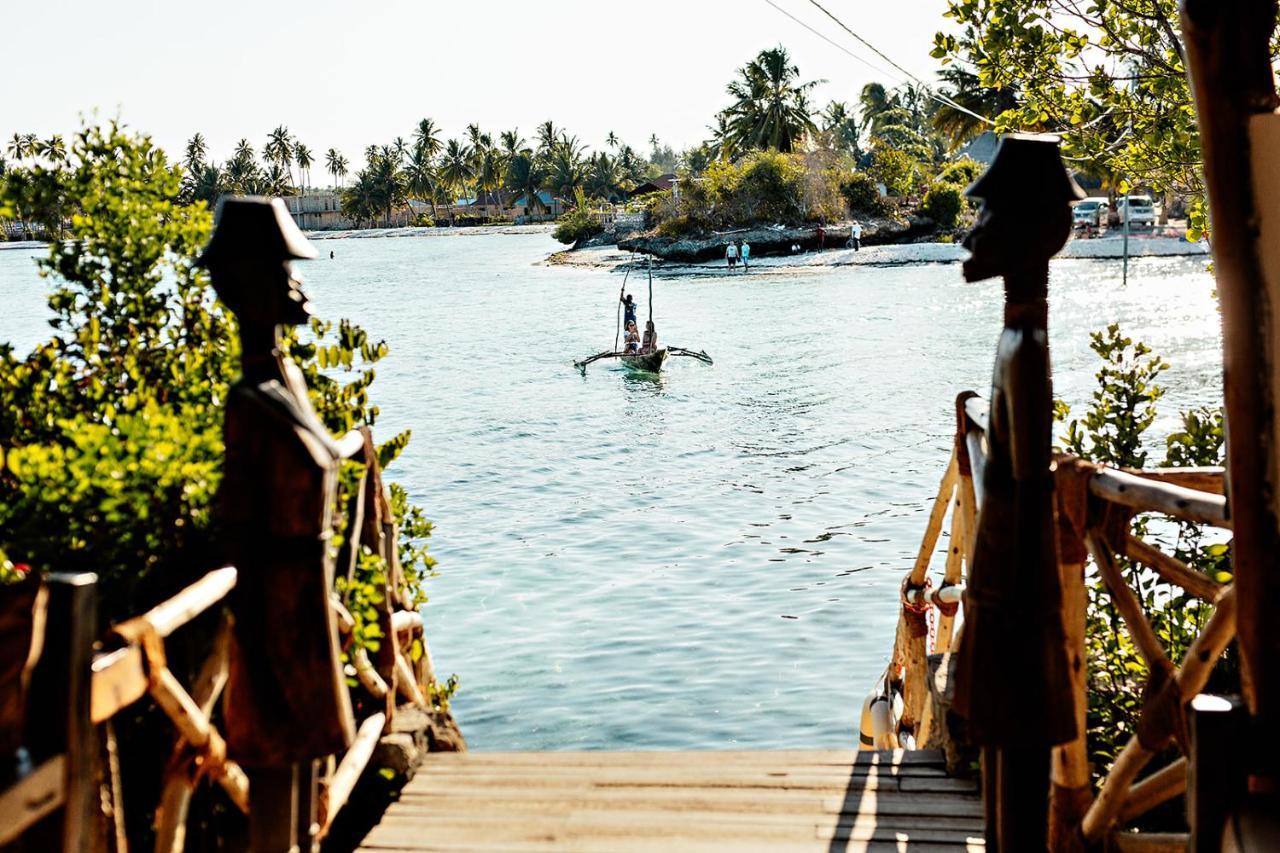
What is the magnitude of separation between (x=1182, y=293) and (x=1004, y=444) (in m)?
45.6

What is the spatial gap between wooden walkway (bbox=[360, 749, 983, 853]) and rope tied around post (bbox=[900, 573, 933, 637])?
146cm

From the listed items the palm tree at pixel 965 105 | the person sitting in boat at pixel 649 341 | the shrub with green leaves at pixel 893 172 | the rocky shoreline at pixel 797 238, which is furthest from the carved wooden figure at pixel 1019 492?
the shrub with green leaves at pixel 893 172

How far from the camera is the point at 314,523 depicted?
2.92 meters

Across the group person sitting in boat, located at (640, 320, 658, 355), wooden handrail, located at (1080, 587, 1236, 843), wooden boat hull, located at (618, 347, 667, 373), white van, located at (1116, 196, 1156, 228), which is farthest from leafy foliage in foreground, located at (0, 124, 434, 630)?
white van, located at (1116, 196, 1156, 228)

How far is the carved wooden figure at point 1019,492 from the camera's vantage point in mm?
2947

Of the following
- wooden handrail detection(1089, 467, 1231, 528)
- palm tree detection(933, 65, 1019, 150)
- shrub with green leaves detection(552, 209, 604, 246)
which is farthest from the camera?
shrub with green leaves detection(552, 209, 604, 246)

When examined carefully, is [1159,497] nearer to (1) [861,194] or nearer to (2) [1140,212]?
(2) [1140,212]

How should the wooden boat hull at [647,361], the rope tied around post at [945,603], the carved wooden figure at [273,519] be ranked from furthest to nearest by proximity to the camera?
the wooden boat hull at [647,361] → the rope tied around post at [945,603] → the carved wooden figure at [273,519]

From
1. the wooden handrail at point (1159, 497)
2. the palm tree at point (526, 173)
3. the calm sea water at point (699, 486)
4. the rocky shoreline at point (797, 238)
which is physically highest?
the palm tree at point (526, 173)

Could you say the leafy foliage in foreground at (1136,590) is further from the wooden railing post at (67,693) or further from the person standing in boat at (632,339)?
the person standing in boat at (632,339)

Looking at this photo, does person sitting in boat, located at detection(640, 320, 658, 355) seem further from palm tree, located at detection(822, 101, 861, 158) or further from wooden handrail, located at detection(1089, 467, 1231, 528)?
palm tree, located at detection(822, 101, 861, 158)

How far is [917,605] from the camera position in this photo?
625cm

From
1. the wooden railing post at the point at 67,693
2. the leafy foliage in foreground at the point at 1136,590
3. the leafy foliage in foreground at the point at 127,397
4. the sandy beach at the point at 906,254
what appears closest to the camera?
the wooden railing post at the point at 67,693

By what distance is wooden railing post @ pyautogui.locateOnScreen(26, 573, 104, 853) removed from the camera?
2107 millimetres
